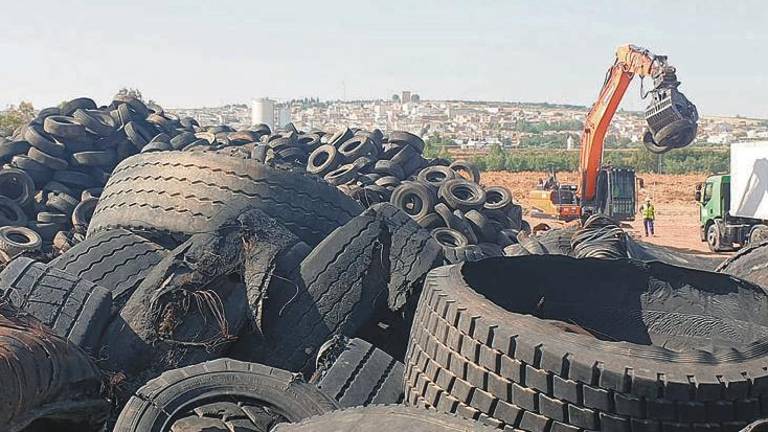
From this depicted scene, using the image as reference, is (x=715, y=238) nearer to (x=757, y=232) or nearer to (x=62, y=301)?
(x=757, y=232)

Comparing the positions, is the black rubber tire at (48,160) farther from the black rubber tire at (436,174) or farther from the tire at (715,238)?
the tire at (715,238)

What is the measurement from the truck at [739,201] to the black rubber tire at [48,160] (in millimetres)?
13258

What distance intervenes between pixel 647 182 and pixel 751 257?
39767mm

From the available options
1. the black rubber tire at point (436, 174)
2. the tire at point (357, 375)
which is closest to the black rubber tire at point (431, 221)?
the black rubber tire at point (436, 174)

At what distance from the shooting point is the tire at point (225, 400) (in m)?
3.31

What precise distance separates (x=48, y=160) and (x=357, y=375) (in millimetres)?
9301

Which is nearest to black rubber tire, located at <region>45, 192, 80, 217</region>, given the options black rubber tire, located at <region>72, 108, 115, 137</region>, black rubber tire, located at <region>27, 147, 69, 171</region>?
black rubber tire, located at <region>27, 147, 69, 171</region>

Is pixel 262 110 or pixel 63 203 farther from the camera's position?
pixel 262 110

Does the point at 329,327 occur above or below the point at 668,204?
above

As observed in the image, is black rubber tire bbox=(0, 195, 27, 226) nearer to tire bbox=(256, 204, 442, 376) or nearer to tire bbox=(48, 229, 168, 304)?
tire bbox=(48, 229, 168, 304)

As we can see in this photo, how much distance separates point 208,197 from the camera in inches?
226

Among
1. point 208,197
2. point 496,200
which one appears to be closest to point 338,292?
point 208,197

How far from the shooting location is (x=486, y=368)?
9.00 feet

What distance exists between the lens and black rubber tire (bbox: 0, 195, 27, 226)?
1050 centimetres
